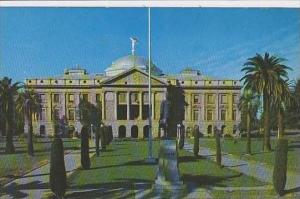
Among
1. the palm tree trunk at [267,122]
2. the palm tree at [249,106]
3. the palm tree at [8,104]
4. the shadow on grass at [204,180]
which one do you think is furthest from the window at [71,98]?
the palm tree trunk at [267,122]

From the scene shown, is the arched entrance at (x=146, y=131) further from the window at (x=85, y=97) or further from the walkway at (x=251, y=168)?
the window at (x=85, y=97)

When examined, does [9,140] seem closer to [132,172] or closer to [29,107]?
[29,107]

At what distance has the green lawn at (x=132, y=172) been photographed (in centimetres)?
722

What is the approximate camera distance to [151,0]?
6.81 m

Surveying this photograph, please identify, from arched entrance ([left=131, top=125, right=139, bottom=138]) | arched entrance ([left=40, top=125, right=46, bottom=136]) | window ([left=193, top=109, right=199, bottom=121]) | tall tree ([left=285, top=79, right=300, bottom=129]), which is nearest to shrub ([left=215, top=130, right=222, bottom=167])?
window ([left=193, top=109, right=199, bottom=121])

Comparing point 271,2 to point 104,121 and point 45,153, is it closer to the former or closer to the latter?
point 104,121

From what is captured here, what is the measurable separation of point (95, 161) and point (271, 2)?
2.50 m

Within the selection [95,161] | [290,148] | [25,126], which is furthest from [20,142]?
[290,148]

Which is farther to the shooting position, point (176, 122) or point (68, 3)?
point (176, 122)

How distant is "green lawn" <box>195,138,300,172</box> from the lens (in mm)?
7289

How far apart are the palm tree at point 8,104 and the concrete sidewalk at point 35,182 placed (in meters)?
0.34

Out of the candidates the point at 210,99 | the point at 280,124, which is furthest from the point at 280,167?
the point at 210,99

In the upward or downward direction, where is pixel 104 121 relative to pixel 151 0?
downward

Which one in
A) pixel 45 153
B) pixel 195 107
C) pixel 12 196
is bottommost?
pixel 12 196
